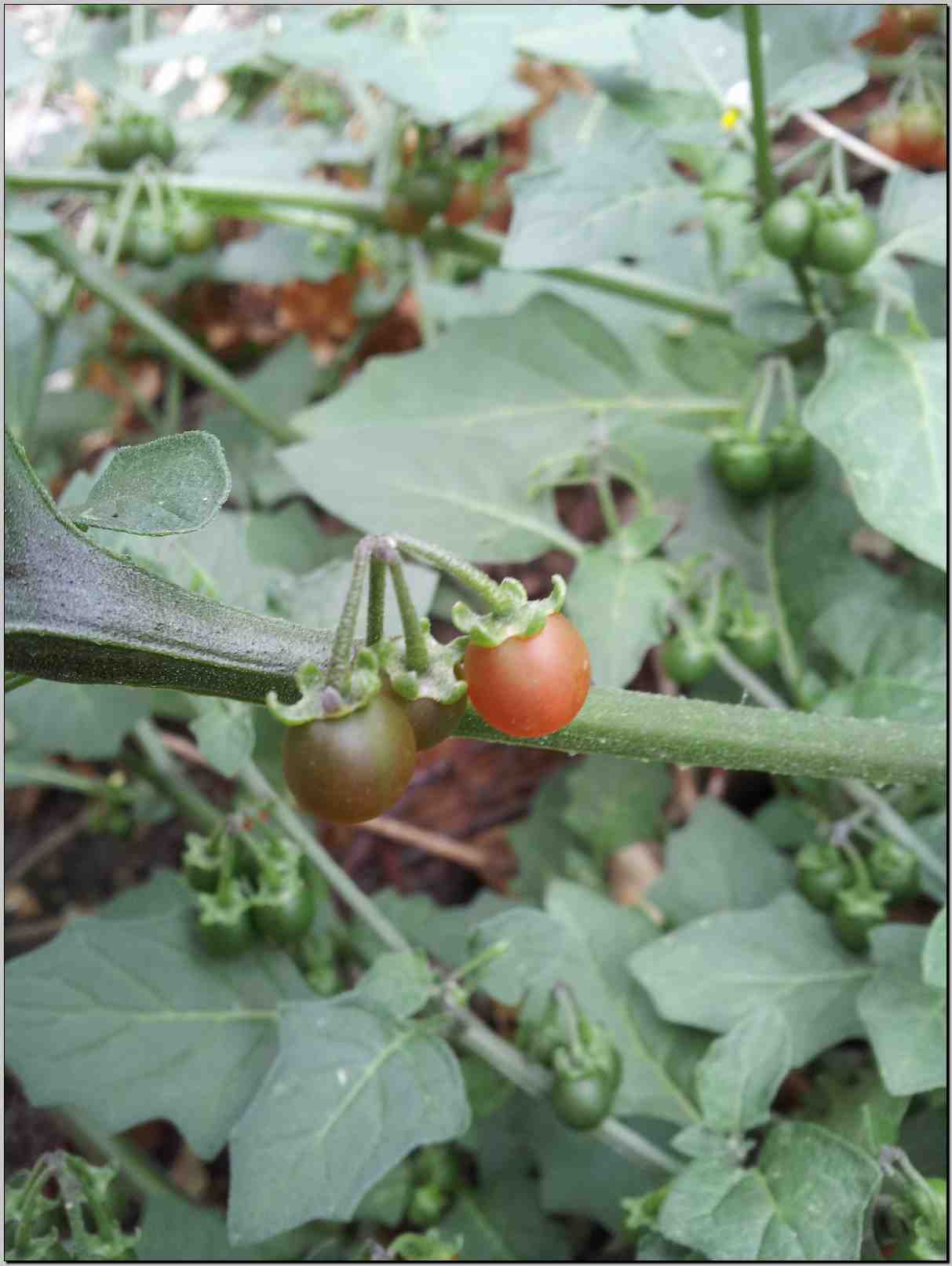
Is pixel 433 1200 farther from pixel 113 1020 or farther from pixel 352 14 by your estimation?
pixel 352 14

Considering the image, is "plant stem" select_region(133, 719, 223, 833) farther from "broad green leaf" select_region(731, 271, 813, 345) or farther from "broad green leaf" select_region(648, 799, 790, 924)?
"broad green leaf" select_region(731, 271, 813, 345)

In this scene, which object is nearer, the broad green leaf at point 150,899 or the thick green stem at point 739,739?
the thick green stem at point 739,739

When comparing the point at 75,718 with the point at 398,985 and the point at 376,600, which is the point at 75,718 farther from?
the point at 376,600

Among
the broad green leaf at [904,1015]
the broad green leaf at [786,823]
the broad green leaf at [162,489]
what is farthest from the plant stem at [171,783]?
the broad green leaf at [162,489]

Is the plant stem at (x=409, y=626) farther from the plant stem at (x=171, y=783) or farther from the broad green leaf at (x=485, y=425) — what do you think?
the plant stem at (x=171, y=783)

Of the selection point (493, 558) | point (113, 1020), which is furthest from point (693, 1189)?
point (493, 558)

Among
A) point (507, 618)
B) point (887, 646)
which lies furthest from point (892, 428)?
point (507, 618)
